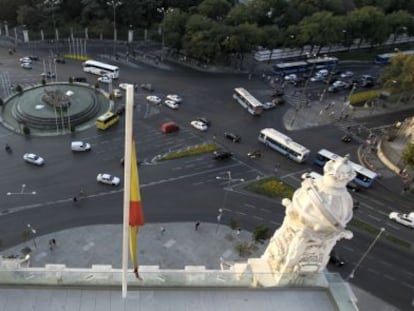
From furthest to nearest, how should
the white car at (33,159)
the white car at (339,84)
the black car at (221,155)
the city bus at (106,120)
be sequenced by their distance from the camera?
1. the white car at (339,84)
2. the city bus at (106,120)
3. the black car at (221,155)
4. the white car at (33,159)

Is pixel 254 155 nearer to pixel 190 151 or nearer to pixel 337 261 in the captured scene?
pixel 190 151

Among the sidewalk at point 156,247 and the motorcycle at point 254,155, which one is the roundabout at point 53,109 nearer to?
the sidewalk at point 156,247

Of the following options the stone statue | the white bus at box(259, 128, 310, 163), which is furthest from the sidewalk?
the stone statue

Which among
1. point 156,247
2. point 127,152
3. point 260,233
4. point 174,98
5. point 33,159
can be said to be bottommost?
point 156,247

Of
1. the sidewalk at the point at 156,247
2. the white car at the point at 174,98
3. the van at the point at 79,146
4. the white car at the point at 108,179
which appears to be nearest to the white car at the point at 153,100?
the white car at the point at 174,98

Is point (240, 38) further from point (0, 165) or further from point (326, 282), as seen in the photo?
point (326, 282)

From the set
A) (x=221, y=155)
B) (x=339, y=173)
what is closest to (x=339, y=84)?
(x=221, y=155)
